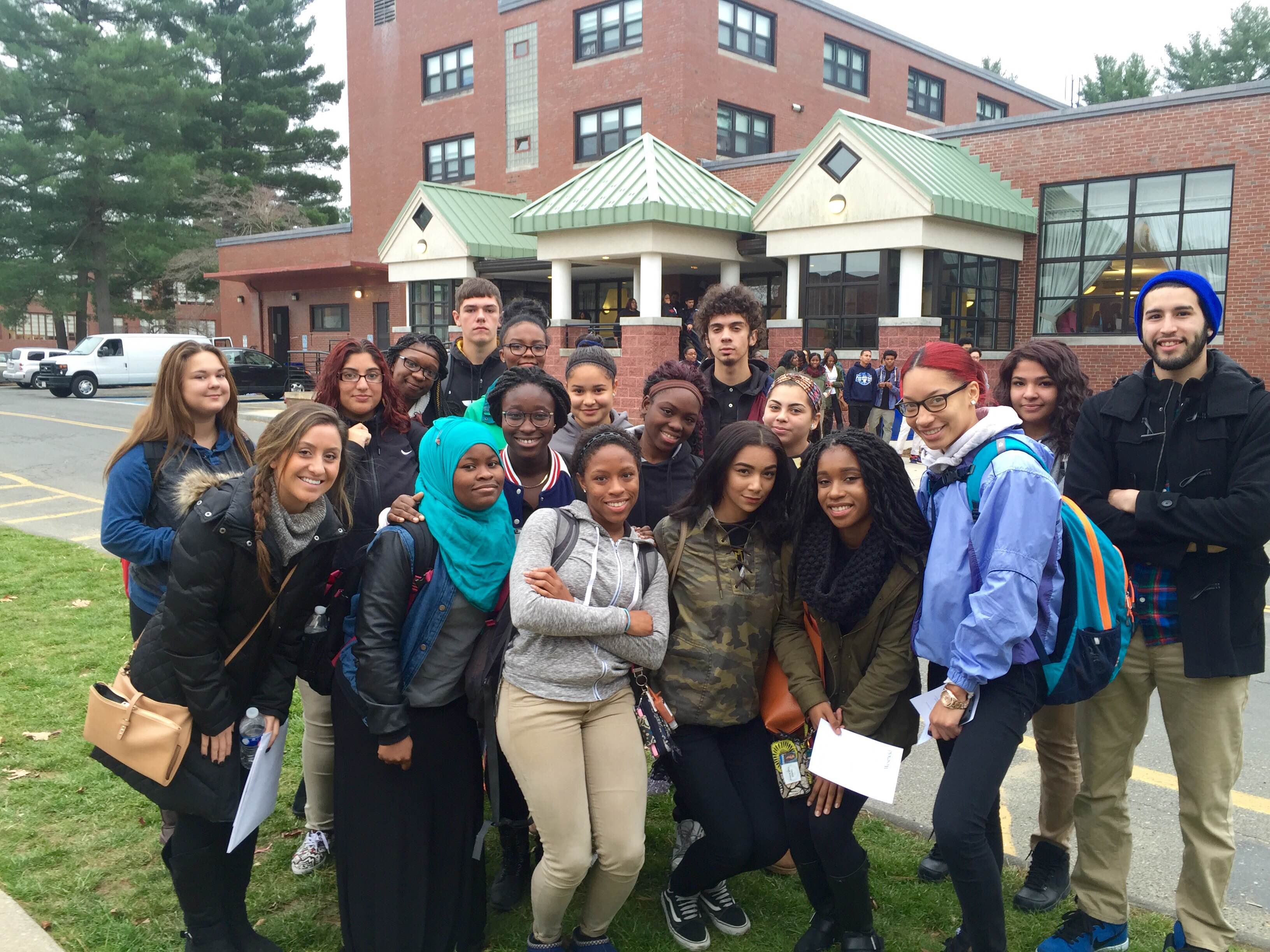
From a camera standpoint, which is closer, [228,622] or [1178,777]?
[228,622]

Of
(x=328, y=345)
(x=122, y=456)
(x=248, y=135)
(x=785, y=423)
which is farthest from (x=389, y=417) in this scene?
(x=248, y=135)

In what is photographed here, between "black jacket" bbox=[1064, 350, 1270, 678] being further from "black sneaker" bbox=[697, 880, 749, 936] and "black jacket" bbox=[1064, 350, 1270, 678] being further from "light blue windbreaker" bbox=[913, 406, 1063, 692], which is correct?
"black sneaker" bbox=[697, 880, 749, 936]

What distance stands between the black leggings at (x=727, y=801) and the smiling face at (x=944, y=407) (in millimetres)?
1223

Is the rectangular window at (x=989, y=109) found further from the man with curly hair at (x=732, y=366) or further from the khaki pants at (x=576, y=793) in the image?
the khaki pants at (x=576, y=793)

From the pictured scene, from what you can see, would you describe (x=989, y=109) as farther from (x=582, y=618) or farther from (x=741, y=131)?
(x=582, y=618)

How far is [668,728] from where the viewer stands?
337cm

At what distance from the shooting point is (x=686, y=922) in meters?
3.41

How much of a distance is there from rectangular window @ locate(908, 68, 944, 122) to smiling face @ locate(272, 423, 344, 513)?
114ft

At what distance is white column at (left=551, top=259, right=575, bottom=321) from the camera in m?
21.2

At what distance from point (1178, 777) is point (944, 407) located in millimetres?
1569

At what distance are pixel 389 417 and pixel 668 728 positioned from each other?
187cm

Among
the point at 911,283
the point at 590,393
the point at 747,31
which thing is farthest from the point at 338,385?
the point at 747,31

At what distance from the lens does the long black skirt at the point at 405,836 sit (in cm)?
311

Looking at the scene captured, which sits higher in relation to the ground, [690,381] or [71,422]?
[690,381]
